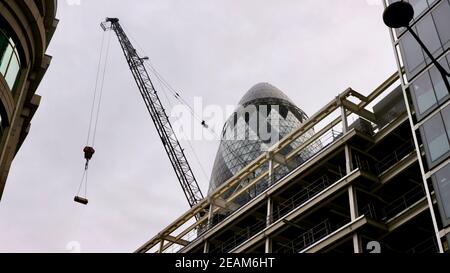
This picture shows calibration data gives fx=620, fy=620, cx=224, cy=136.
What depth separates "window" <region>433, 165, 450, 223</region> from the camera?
114 ft

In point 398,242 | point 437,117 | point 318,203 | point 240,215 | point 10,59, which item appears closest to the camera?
point 10,59

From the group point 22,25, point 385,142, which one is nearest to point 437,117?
point 385,142

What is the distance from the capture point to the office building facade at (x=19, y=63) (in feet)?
112

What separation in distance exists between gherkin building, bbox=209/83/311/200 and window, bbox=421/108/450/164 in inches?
4156

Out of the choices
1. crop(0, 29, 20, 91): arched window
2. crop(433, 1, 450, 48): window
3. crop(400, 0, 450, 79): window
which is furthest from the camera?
crop(400, 0, 450, 79): window

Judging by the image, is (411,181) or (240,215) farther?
(240,215)

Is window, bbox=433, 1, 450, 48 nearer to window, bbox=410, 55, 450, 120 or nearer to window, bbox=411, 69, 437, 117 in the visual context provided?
window, bbox=410, 55, 450, 120

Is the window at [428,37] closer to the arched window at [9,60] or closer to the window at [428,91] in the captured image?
the window at [428,91]

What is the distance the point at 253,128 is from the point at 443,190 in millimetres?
116402

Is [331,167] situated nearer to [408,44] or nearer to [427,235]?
[427,235]

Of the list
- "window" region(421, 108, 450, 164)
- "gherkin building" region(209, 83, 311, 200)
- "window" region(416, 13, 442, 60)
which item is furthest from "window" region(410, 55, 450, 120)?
"gherkin building" region(209, 83, 311, 200)

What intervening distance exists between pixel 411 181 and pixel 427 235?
4.83 m

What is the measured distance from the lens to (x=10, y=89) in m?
35.2
